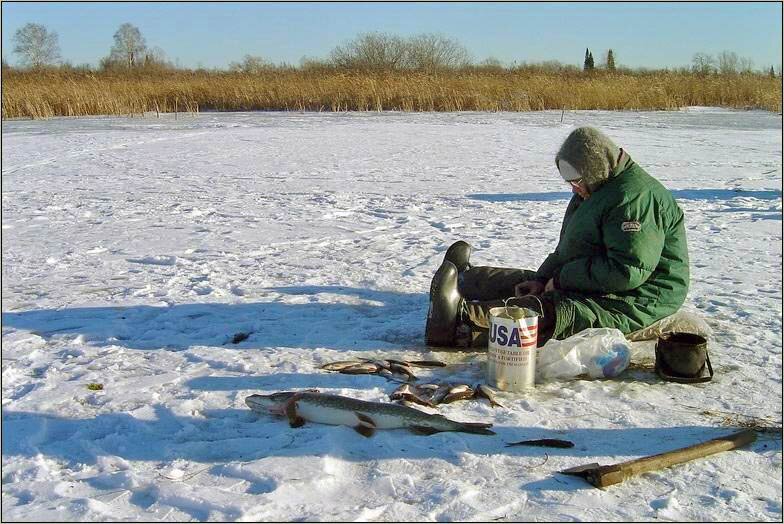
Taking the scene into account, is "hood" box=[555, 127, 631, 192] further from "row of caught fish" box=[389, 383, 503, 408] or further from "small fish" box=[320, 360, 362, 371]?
"small fish" box=[320, 360, 362, 371]

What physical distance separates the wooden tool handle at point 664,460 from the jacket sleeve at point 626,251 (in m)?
1.01

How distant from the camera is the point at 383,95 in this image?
23781 millimetres

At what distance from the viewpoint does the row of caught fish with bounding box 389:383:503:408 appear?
3.47 metres

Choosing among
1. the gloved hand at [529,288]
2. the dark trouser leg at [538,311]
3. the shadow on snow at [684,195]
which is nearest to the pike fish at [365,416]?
the dark trouser leg at [538,311]

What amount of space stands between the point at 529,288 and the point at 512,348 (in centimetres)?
93

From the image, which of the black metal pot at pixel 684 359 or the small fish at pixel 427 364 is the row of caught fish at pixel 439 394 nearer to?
the small fish at pixel 427 364

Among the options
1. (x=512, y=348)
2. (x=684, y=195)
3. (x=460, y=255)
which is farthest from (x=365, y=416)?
(x=684, y=195)

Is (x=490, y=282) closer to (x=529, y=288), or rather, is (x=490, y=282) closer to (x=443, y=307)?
(x=529, y=288)

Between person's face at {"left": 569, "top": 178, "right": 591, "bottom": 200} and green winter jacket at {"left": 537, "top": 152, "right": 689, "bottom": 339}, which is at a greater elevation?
person's face at {"left": 569, "top": 178, "right": 591, "bottom": 200}

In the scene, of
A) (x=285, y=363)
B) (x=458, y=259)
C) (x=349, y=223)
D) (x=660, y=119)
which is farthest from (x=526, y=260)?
(x=660, y=119)

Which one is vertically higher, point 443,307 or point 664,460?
point 443,307

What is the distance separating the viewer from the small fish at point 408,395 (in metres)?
3.46

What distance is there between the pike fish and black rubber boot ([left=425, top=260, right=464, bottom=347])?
101 centimetres

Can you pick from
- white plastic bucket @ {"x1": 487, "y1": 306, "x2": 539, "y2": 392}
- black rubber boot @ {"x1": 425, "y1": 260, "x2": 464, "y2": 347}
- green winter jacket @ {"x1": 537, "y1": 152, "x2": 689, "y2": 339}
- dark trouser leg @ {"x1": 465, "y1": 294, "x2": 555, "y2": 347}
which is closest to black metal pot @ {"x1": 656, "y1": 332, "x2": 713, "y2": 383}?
green winter jacket @ {"x1": 537, "y1": 152, "x2": 689, "y2": 339}
